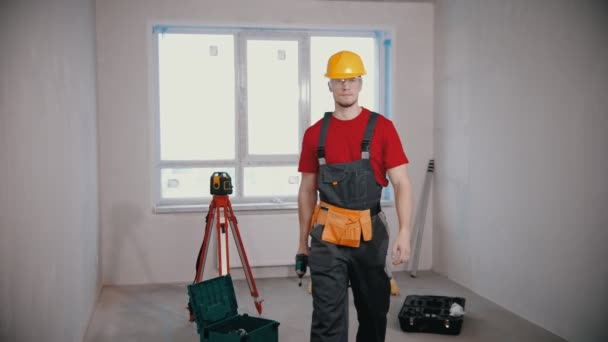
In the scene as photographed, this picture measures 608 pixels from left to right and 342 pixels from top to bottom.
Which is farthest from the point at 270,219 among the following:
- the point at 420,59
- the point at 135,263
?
the point at 420,59

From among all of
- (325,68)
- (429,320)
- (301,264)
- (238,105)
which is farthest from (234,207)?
(301,264)

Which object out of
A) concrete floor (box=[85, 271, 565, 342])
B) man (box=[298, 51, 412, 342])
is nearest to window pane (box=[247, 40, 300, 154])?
concrete floor (box=[85, 271, 565, 342])

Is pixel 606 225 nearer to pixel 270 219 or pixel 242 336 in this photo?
pixel 242 336

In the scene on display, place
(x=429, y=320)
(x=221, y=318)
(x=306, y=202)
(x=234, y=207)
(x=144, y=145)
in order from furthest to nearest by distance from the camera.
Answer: (x=234, y=207) → (x=144, y=145) → (x=429, y=320) → (x=221, y=318) → (x=306, y=202)

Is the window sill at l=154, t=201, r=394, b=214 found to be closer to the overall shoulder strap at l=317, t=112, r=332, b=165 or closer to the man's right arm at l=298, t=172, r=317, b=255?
the man's right arm at l=298, t=172, r=317, b=255

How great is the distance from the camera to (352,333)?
3.75 meters

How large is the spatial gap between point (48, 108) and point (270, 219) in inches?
110

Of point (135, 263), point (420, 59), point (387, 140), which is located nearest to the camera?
point (387, 140)

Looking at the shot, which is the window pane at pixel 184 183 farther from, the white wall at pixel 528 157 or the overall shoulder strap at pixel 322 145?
the overall shoulder strap at pixel 322 145

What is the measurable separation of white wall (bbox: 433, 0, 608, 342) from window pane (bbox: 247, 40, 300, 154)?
1.32m

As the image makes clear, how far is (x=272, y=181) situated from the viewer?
18.0 ft

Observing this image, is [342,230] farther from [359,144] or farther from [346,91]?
[346,91]

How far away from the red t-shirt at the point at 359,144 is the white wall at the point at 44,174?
1.20 m

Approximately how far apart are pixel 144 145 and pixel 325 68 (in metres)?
1.74
